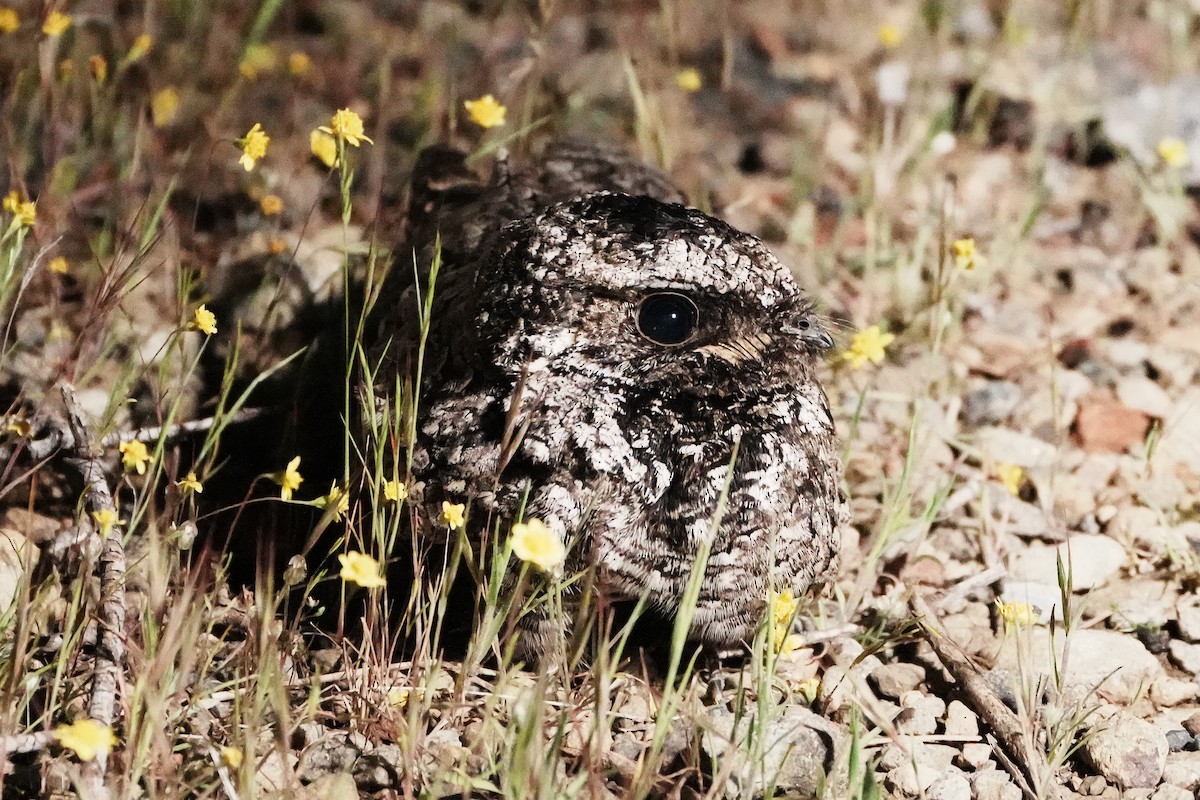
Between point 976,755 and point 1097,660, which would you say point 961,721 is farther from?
point 1097,660

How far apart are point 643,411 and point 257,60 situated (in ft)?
9.29

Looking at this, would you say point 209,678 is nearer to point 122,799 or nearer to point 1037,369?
point 122,799

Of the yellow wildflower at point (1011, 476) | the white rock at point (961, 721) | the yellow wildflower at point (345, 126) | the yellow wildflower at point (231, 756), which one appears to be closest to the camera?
the yellow wildflower at point (231, 756)

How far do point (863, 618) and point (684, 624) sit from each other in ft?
3.20

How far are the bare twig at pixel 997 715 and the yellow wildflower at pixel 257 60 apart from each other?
9.60 feet

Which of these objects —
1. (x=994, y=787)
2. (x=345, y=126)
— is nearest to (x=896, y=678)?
(x=994, y=787)

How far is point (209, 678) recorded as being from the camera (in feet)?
9.73

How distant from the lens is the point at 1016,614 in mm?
2830

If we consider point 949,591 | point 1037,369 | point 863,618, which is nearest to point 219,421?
point 863,618

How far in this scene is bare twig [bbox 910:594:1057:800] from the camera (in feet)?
9.28

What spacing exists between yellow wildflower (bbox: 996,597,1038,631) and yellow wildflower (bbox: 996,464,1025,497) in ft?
1.69

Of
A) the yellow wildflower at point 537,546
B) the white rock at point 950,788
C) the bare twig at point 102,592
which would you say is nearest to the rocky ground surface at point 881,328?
the white rock at point 950,788

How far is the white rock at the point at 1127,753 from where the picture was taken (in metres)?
2.87

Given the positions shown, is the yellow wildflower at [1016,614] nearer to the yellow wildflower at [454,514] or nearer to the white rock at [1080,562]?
the white rock at [1080,562]
